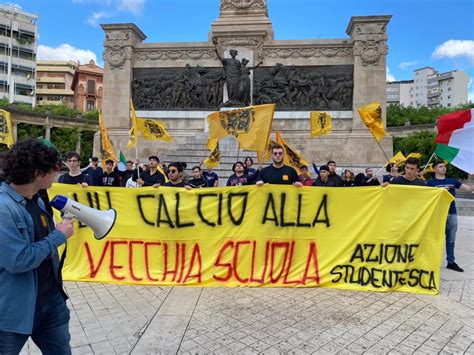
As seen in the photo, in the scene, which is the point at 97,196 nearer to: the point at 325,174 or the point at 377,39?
the point at 325,174

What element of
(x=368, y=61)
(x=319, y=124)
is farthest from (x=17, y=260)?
(x=368, y=61)

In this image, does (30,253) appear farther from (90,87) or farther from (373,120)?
(90,87)

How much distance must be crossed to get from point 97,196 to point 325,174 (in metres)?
4.57

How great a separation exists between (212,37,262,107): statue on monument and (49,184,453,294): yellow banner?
47.9 ft

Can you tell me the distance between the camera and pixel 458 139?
6.38 metres

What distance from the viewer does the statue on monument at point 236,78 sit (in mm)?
19766

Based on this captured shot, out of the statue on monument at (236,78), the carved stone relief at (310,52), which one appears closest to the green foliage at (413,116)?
the carved stone relief at (310,52)

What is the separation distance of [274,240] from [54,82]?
107778 mm

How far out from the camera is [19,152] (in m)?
2.17

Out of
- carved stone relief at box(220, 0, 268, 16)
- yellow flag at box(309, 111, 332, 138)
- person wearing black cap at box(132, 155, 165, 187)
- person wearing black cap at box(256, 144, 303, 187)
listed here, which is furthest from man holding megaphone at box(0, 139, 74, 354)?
carved stone relief at box(220, 0, 268, 16)

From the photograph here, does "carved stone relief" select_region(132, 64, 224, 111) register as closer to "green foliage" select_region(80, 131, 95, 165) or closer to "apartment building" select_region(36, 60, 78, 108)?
"green foliage" select_region(80, 131, 95, 165)

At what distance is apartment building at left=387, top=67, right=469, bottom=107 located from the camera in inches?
4966

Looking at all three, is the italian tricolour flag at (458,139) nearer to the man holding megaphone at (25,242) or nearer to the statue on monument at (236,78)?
the man holding megaphone at (25,242)

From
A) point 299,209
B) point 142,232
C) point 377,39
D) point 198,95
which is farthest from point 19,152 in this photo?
point 377,39
